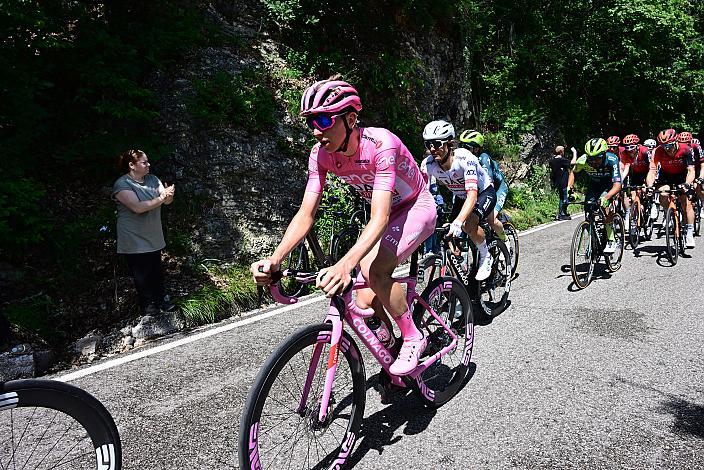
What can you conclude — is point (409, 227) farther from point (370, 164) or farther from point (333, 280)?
point (333, 280)

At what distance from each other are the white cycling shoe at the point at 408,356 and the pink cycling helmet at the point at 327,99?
1616 mm

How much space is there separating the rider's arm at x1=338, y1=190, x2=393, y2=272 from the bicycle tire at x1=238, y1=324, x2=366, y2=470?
0.42 metres

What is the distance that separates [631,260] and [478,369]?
5950mm

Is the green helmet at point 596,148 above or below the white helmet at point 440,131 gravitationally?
below

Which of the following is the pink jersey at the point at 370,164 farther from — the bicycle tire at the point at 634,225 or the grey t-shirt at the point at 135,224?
the bicycle tire at the point at 634,225

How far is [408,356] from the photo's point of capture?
3.26 meters

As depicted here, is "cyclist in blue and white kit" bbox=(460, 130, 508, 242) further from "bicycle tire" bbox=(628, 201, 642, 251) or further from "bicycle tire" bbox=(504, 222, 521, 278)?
"bicycle tire" bbox=(628, 201, 642, 251)

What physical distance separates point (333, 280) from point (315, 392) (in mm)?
736

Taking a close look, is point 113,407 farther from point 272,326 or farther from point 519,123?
point 519,123

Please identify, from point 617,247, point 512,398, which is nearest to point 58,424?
point 512,398

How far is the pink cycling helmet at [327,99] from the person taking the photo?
2.85 meters

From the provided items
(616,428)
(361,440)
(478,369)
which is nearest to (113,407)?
(361,440)

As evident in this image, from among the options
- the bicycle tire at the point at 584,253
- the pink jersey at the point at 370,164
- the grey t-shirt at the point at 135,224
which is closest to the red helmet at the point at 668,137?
the bicycle tire at the point at 584,253

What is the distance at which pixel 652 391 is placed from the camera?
3879 millimetres
